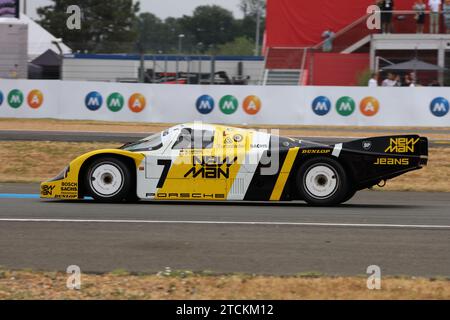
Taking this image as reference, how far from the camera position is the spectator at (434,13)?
112ft

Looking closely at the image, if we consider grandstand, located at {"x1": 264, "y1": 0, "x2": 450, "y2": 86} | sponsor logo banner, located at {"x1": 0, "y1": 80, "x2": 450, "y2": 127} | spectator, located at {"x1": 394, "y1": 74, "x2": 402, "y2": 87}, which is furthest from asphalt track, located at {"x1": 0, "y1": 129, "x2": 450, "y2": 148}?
grandstand, located at {"x1": 264, "y1": 0, "x2": 450, "y2": 86}

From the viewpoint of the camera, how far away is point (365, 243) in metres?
8.76

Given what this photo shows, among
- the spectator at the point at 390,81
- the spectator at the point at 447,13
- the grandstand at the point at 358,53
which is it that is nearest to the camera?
the spectator at the point at 390,81

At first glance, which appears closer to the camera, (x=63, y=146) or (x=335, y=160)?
(x=335, y=160)

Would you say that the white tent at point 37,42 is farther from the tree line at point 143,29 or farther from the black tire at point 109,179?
the black tire at point 109,179

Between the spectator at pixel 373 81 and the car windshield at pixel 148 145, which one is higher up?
the spectator at pixel 373 81

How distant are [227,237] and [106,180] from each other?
3.26m

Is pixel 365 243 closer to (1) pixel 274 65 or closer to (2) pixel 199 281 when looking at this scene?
(2) pixel 199 281

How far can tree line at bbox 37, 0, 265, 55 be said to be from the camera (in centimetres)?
3595

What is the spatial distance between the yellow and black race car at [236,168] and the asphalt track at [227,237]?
0.22 metres

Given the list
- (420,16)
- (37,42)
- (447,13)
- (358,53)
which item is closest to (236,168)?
(447,13)

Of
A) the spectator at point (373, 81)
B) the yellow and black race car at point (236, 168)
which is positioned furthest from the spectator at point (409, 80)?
the yellow and black race car at point (236, 168)
